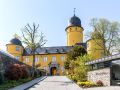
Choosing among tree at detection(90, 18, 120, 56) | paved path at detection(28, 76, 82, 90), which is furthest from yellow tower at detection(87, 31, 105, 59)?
paved path at detection(28, 76, 82, 90)

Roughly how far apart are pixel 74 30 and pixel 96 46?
2440 centimetres

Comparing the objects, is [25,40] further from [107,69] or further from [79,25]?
[79,25]

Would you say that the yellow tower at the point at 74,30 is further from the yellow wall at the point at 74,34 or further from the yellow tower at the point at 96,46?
the yellow tower at the point at 96,46

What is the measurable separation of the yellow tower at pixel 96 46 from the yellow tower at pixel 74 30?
64.7 ft

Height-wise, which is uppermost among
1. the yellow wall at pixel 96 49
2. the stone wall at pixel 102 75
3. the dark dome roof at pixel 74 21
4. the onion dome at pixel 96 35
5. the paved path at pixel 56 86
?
the dark dome roof at pixel 74 21

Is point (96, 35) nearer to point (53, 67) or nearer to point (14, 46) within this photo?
point (53, 67)

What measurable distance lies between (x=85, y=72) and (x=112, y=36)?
68.3 ft

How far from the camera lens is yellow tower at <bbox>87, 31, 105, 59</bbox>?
52.9 m

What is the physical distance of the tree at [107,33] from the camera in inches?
2024

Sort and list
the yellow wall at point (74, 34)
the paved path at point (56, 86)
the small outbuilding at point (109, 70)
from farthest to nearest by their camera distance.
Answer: the yellow wall at point (74, 34) → the small outbuilding at point (109, 70) → the paved path at point (56, 86)

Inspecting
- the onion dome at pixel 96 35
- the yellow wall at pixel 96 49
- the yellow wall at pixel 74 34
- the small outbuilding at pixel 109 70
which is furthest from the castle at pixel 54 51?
the small outbuilding at pixel 109 70

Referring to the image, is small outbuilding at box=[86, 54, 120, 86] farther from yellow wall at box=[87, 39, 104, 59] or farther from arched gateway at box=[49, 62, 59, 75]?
arched gateway at box=[49, 62, 59, 75]

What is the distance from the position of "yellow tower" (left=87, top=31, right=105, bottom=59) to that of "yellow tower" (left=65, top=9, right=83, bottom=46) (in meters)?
19.7

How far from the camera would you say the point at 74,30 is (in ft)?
264
